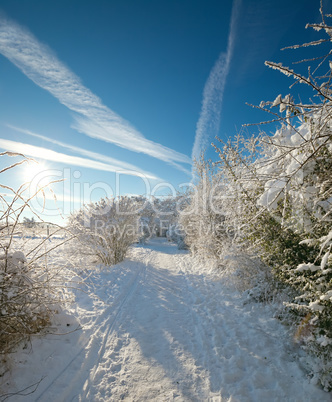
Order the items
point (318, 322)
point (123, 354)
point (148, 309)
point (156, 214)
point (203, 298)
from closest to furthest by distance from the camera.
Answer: point (318, 322) → point (123, 354) → point (148, 309) → point (203, 298) → point (156, 214)

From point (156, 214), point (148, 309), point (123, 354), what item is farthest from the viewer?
point (156, 214)

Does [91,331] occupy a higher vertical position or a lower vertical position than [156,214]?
lower

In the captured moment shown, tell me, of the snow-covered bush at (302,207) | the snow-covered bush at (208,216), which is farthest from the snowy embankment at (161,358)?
the snow-covered bush at (208,216)

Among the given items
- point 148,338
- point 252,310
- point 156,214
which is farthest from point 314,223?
point 156,214

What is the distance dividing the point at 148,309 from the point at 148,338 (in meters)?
1.51

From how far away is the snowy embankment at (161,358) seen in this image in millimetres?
2871

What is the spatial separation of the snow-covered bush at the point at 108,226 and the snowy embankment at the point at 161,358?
517 centimetres

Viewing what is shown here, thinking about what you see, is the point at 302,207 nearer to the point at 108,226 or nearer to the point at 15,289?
the point at 15,289

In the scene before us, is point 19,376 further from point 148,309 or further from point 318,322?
point 318,322

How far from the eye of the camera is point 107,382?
3.12 m

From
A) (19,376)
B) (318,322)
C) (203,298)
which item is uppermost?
(318,322)

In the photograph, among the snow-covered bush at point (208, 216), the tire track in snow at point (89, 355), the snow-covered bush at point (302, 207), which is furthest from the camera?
the snow-covered bush at point (208, 216)

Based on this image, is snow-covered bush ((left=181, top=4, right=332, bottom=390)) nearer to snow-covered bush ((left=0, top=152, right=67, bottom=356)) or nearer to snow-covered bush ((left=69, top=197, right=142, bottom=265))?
snow-covered bush ((left=0, top=152, right=67, bottom=356))

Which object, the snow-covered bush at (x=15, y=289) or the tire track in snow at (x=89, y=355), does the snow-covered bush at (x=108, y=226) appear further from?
the snow-covered bush at (x=15, y=289)
